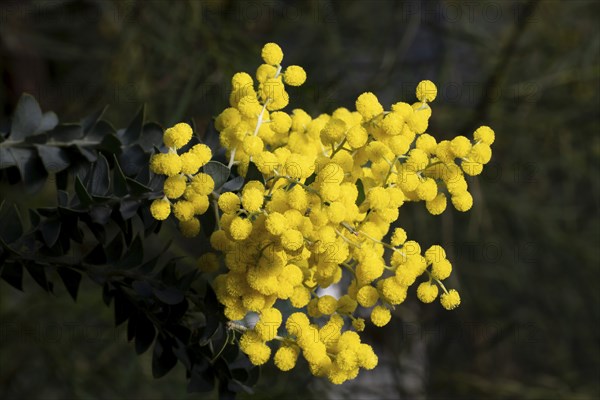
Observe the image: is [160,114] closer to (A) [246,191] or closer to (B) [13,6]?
(B) [13,6]

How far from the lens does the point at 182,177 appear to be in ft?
1.47

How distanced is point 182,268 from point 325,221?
2.56 ft

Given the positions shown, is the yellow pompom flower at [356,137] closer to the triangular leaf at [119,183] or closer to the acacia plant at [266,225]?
the acacia plant at [266,225]

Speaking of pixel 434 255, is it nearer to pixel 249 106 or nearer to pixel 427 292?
pixel 427 292

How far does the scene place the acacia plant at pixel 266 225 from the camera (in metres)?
0.44

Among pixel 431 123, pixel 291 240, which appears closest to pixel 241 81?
pixel 291 240

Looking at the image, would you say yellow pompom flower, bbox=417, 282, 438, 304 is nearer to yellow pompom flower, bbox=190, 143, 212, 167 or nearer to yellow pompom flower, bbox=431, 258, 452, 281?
yellow pompom flower, bbox=431, 258, 452, 281

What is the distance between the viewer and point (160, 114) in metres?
1.14

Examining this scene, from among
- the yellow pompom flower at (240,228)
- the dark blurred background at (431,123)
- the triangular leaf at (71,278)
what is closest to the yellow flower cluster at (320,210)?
the yellow pompom flower at (240,228)

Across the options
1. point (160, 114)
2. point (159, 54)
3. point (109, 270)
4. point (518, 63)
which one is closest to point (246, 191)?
point (109, 270)

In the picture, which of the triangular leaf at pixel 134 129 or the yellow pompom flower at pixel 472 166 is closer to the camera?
the yellow pompom flower at pixel 472 166

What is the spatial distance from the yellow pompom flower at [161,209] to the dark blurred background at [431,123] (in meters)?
0.48

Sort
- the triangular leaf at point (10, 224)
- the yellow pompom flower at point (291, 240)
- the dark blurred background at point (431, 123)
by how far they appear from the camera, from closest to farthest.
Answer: the yellow pompom flower at point (291, 240), the triangular leaf at point (10, 224), the dark blurred background at point (431, 123)

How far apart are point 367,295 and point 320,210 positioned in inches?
2.5
